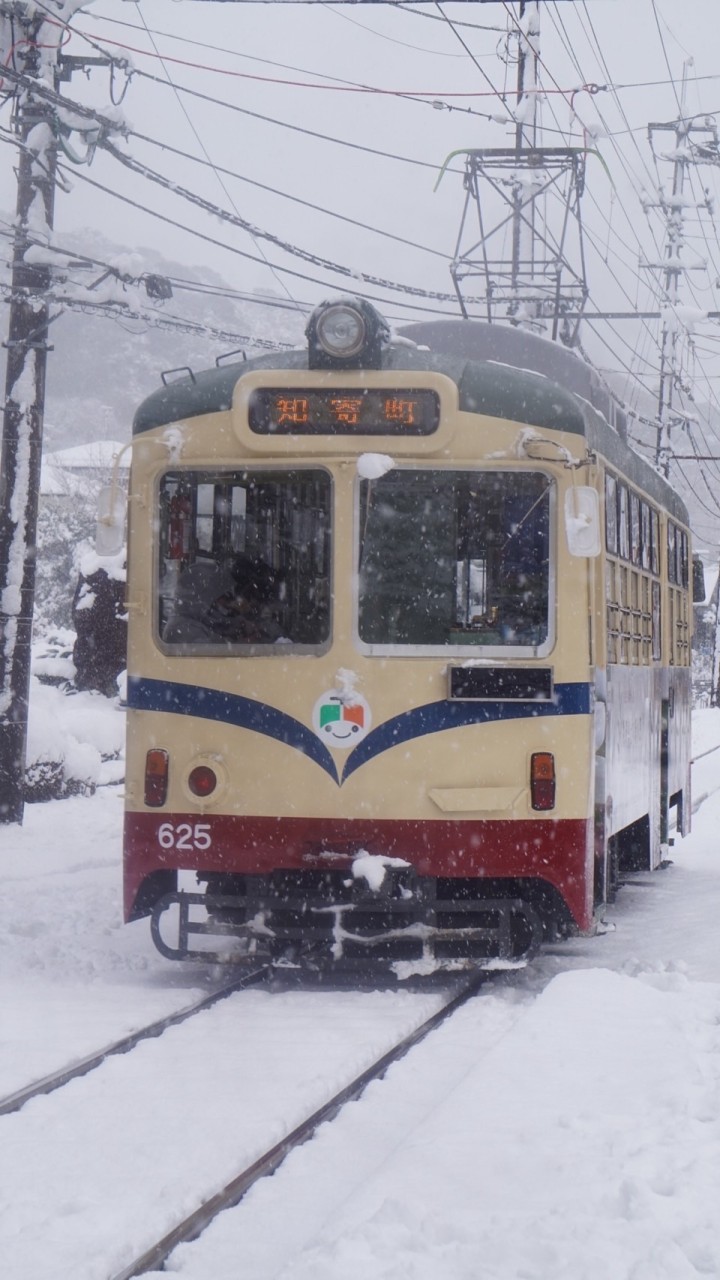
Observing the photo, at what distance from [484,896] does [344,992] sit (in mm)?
822

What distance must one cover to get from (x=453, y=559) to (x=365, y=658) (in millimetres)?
622

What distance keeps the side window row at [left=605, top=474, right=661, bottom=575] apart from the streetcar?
0.95m

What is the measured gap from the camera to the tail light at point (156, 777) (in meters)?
7.56

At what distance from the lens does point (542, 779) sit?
24.4 feet

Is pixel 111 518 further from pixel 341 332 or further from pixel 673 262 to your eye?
pixel 673 262

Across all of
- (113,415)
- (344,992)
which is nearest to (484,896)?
(344,992)

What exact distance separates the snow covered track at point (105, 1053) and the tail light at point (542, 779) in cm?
173

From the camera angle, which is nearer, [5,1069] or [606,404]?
[5,1069]

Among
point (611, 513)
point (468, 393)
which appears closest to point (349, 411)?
point (468, 393)

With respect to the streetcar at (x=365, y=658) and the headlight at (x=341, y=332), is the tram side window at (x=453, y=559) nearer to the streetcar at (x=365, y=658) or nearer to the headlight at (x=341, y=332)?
the streetcar at (x=365, y=658)

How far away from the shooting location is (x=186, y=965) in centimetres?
838

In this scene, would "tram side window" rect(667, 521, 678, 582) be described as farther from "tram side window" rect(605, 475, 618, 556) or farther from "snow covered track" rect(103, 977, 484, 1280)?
"snow covered track" rect(103, 977, 484, 1280)

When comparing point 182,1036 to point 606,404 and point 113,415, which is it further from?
point 113,415

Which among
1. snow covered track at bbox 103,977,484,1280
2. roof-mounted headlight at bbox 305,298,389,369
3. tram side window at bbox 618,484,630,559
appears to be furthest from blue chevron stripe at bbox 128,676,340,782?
tram side window at bbox 618,484,630,559
